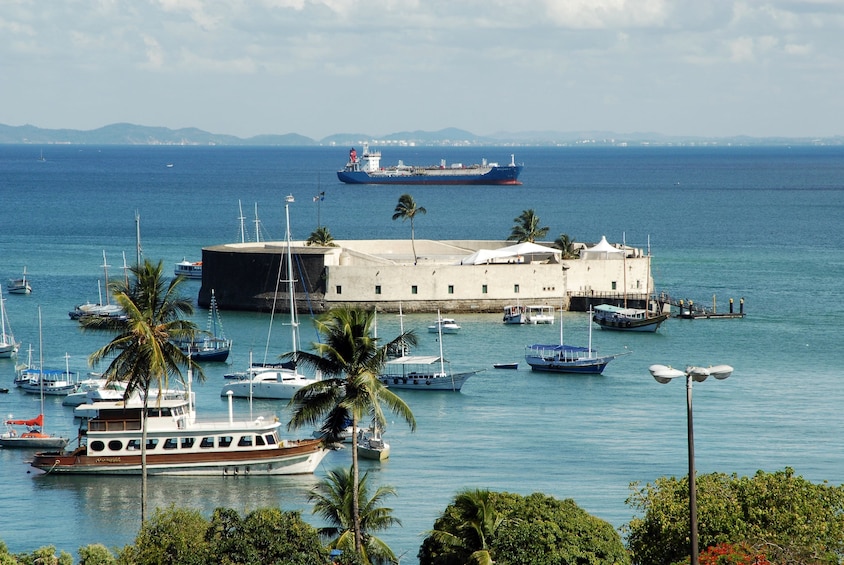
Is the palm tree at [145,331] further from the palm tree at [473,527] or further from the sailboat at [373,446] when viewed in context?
the sailboat at [373,446]

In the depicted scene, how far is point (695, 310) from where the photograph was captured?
246 ft

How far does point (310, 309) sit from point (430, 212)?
291 feet

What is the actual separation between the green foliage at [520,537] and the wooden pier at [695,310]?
168ft

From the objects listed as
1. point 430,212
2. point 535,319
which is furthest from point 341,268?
point 430,212

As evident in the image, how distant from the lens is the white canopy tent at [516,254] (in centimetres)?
7400

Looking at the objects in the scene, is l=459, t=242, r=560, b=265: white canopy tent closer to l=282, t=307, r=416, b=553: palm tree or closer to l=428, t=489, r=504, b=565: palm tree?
l=282, t=307, r=416, b=553: palm tree

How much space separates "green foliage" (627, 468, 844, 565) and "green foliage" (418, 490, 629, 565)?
32.1 inches

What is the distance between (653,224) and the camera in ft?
456

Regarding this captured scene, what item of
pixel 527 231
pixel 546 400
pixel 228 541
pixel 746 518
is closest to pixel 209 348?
pixel 546 400

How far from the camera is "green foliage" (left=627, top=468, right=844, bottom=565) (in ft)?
73.9

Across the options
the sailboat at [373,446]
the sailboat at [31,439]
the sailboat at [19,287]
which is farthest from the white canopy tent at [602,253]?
the sailboat at [31,439]

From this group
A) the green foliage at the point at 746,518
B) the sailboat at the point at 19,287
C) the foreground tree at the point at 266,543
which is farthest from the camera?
the sailboat at the point at 19,287

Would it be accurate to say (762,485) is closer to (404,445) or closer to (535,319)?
(404,445)

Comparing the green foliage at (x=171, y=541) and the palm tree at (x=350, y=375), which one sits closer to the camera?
the green foliage at (x=171, y=541)
